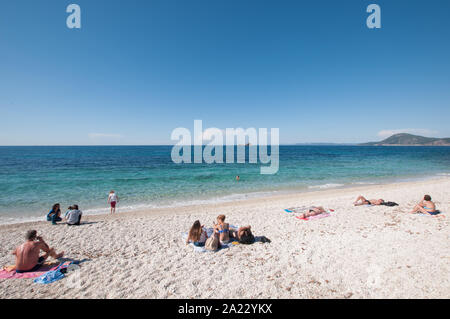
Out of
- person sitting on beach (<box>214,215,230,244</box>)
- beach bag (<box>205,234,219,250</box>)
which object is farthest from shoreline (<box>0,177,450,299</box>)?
person sitting on beach (<box>214,215,230,244</box>)

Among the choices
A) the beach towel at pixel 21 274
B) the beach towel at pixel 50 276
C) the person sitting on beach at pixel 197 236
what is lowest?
the beach towel at pixel 21 274

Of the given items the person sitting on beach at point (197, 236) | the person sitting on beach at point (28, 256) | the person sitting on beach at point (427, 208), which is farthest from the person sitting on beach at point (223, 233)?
the person sitting on beach at point (427, 208)

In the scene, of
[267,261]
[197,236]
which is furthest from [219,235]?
[267,261]

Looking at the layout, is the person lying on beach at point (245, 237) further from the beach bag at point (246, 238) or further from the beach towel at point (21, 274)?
the beach towel at point (21, 274)

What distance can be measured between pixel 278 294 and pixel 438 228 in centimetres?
794

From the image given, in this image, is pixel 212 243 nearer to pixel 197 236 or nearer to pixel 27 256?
pixel 197 236

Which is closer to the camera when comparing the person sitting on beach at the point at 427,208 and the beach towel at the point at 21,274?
the beach towel at the point at 21,274

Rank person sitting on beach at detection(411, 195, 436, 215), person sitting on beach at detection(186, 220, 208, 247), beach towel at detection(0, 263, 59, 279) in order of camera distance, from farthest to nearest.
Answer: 1. person sitting on beach at detection(411, 195, 436, 215)
2. person sitting on beach at detection(186, 220, 208, 247)
3. beach towel at detection(0, 263, 59, 279)

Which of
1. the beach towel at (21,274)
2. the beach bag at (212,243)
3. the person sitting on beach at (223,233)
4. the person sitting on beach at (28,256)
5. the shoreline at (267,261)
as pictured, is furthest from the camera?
the person sitting on beach at (223,233)

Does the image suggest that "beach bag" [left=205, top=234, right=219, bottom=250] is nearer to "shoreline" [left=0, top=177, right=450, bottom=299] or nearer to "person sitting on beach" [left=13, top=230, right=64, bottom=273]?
"shoreline" [left=0, top=177, right=450, bottom=299]

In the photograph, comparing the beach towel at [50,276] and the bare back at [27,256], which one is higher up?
the bare back at [27,256]

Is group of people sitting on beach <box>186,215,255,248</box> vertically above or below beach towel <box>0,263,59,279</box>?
above
